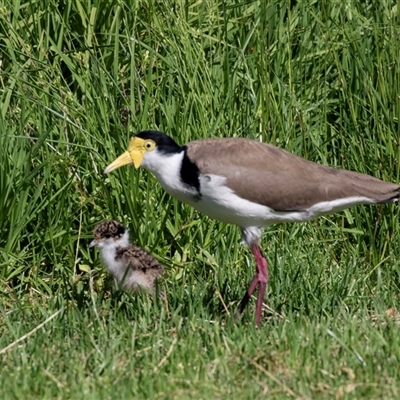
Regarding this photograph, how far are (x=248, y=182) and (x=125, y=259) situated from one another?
1.00 m

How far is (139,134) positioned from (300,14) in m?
2.29

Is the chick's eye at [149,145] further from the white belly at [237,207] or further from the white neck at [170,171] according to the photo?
the white belly at [237,207]

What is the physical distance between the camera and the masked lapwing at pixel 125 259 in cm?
654

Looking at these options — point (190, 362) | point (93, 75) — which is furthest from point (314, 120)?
point (190, 362)

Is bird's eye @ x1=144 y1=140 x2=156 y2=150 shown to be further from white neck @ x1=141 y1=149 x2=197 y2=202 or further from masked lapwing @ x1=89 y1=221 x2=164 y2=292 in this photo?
masked lapwing @ x1=89 y1=221 x2=164 y2=292

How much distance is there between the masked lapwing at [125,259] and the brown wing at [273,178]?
2.55 feet

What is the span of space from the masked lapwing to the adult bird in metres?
0.53

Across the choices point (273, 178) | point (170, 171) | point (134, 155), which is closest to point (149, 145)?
point (134, 155)

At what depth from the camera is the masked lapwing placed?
6535mm

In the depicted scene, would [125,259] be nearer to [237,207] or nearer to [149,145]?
[149,145]

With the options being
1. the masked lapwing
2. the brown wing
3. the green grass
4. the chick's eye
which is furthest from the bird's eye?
the green grass

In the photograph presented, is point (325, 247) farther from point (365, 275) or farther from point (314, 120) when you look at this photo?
point (314, 120)

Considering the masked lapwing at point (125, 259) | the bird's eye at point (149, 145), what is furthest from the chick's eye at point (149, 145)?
the masked lapwing at point (125, 259)

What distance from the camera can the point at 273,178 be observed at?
6102 mm
